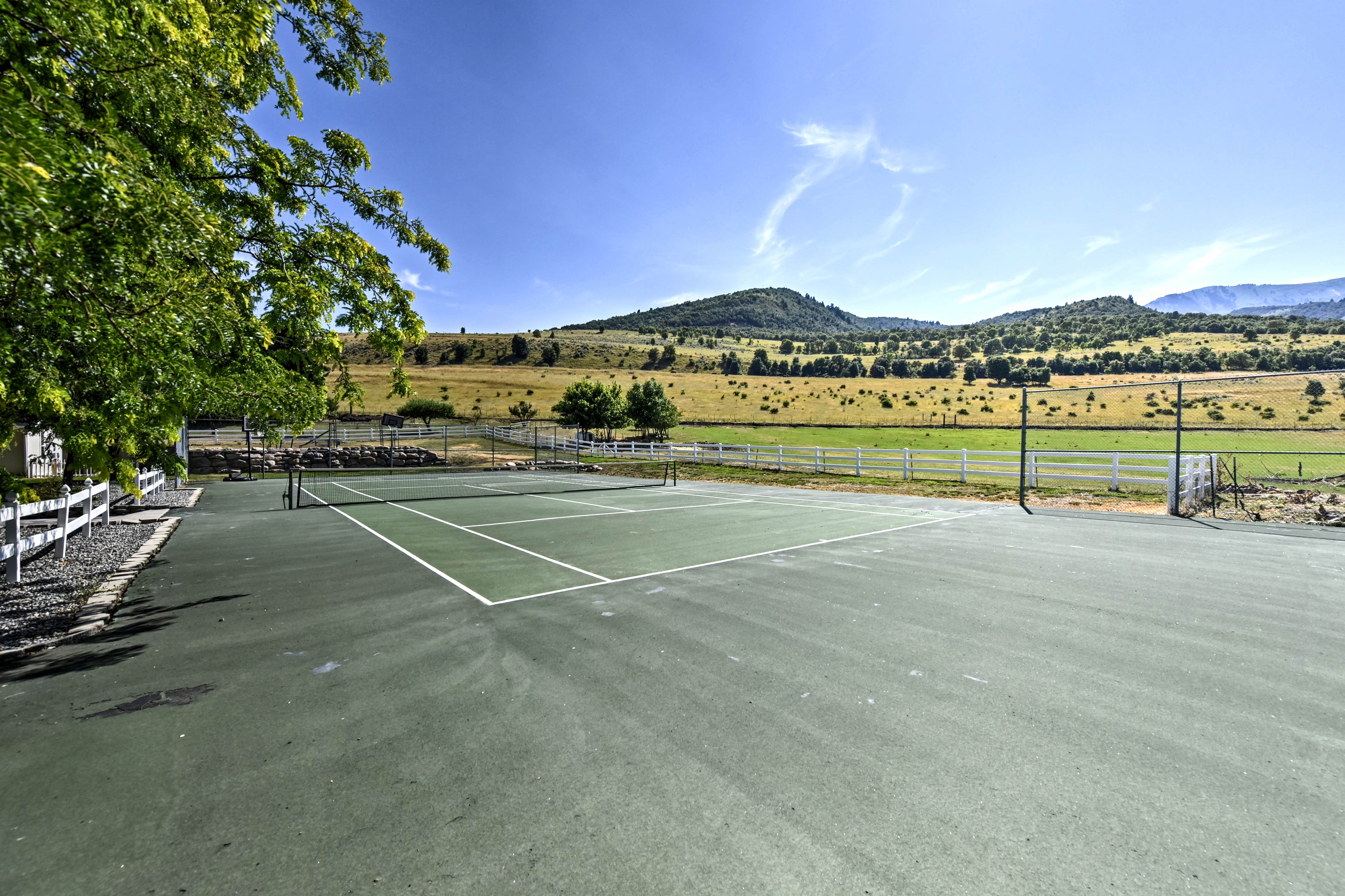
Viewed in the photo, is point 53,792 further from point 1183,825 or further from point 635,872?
point 1183,825

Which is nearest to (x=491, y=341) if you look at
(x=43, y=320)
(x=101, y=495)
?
(x=101, y=495)

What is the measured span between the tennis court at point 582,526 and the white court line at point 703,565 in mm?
28

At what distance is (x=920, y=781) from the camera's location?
2.91m

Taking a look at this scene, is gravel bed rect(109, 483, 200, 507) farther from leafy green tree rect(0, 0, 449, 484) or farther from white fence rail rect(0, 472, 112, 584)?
leafy green tree rect(0, 0, 449, 484)

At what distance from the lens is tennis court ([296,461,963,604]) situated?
792 cm

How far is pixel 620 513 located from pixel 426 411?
62815 millimetres

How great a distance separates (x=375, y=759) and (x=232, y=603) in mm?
4676

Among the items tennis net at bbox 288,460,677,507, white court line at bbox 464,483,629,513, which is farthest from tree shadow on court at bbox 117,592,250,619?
tennis net at bbox 288,460,677,507

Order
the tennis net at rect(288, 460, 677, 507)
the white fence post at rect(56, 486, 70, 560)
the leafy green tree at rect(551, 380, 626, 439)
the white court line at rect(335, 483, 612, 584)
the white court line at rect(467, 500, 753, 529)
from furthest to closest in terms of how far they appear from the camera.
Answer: the leafy green tree at rect(551, 380, 626, 439) → the tennis net at rect(288, 460, 677, 507) → the white court line at rect(467, 500, 753, 529) → the white fence post at rect(56, 486, 70, 560) → the white court line at rect(335, 483, 612, 584)

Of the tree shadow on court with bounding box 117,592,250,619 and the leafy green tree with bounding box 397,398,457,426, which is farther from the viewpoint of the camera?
the leafy green tree with bounding box 397,398,457,426

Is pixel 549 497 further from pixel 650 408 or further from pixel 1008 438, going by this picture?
pixel 1008 438

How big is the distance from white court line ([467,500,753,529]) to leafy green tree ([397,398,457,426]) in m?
59.5

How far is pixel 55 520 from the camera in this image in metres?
8.79

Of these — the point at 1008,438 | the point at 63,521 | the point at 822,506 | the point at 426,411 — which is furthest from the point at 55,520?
the point at 426,411
